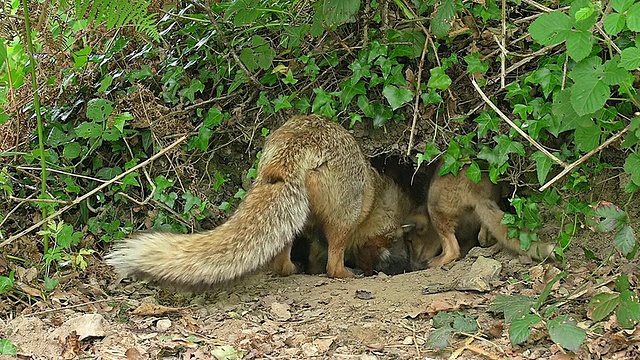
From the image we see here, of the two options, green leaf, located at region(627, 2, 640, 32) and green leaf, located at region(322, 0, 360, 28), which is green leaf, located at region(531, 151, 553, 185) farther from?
green leaf, located at region(322, 0, 360, 28)

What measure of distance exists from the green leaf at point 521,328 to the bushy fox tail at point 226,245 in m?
1.62

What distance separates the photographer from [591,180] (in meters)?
4.68

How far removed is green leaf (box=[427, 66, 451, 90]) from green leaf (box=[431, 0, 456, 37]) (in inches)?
21.6

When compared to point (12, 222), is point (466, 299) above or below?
below

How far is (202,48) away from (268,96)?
0.67 meters

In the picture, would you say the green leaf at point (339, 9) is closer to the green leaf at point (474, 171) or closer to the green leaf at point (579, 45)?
the green leaf at point (579, 45)

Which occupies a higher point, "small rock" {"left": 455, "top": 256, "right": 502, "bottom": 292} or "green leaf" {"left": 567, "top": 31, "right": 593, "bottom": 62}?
"green leaf" {"left": 567, "top": 31, "right": 593, "bottom": 62}

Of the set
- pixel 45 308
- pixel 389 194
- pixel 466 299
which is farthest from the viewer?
pixel 389 194

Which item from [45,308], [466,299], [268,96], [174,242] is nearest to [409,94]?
[268,96]

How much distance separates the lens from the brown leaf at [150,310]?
13.4 ft

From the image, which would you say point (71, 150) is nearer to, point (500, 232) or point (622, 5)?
point (500, 232)

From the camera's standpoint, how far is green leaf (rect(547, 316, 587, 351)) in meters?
3.24

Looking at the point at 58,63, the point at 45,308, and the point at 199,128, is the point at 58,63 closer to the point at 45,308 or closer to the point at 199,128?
the point at 199,128

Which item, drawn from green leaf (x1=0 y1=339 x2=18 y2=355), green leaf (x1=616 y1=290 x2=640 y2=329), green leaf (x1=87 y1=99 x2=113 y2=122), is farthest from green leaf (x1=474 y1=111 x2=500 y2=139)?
green leaf (x1=0 y1=339 x2=18 y2=355)
